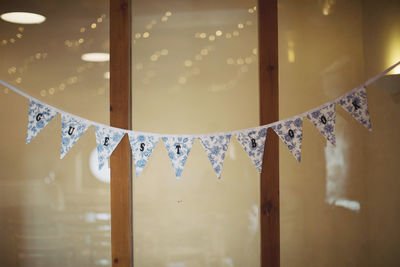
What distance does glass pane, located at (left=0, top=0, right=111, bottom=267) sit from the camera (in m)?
2.15

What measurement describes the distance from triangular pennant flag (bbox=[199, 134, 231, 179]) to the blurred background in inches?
6.5

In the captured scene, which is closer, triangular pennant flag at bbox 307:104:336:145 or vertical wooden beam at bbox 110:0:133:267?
triangular pennant flag at bbox 307:104:336:145

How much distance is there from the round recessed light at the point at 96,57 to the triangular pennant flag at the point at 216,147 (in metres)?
0.80

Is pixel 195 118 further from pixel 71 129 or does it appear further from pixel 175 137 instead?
pixel 71 129

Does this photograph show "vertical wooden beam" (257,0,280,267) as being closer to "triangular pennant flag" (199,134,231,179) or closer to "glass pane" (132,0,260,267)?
"glass pane" (132,0,260,267)

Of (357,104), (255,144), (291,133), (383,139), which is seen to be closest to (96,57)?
(255,144)

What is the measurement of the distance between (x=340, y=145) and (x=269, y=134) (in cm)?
44

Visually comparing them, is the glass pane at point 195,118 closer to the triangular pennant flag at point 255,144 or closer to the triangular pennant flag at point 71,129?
the triangular pennant flag at point 255,144

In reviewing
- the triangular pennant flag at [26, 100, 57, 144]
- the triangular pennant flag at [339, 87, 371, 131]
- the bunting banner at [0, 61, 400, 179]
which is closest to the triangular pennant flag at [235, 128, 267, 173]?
the bunting banner at [0, 61, 400, 179]

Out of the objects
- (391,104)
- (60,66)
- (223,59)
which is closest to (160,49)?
(223,59)

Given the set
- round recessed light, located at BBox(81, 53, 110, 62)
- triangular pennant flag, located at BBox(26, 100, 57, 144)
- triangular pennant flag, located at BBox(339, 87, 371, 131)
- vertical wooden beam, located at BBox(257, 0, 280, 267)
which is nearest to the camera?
triangular pennant flag, located at BBox(339, 87, 371, 131)

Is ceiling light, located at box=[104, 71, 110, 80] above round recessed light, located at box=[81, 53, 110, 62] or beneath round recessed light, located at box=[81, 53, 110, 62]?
beneath

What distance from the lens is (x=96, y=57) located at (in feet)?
7.11

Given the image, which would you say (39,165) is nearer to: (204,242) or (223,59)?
(204,242)
